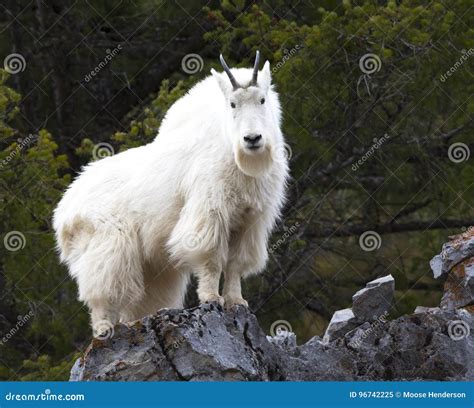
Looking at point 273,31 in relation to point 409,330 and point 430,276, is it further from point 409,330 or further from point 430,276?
point 409,330

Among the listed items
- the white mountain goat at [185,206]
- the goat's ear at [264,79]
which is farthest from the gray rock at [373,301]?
the goat's ear at [264,79]

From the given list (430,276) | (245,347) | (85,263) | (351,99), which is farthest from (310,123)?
(245,347)

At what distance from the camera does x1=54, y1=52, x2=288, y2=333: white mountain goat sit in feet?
35.6

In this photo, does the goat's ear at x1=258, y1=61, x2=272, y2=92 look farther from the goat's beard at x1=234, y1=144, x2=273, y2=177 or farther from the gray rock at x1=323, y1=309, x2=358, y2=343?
the gray rock at x1=323, y1=309, x2=358, y2=343

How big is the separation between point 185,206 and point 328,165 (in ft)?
24.0

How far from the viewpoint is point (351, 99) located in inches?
724

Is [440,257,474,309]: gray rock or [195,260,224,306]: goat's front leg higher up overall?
[440,257,474,309]: gray rock

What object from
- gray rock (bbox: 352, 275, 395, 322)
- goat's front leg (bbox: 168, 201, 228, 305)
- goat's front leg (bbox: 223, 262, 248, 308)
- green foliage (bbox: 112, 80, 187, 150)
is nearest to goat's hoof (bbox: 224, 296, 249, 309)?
goat's front leg (bbox: 223, 262, 248, 308)

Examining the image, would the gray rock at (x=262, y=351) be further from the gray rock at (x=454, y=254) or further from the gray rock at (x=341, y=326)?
the gray rock at (x=454, y=254)

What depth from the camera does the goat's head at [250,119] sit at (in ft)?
34.6

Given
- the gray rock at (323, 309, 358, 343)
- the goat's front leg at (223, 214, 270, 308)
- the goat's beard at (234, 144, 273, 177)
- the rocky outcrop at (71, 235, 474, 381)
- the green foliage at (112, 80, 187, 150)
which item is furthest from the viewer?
the green foliage at (112, 80, 187, 150)

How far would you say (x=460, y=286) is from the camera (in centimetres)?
1147

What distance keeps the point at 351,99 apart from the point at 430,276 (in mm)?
2954

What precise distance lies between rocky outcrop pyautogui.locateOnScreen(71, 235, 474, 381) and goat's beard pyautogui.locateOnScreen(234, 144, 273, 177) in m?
1.24
